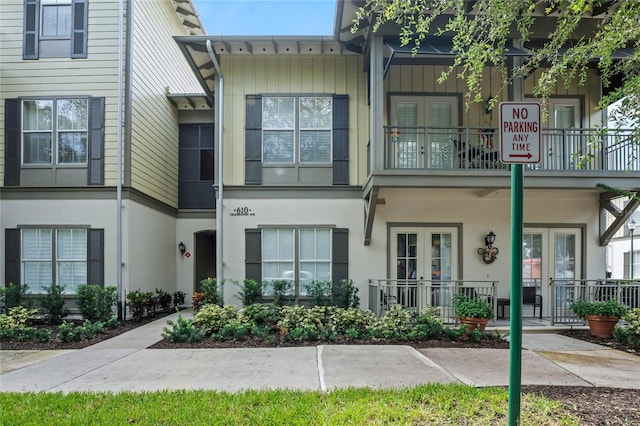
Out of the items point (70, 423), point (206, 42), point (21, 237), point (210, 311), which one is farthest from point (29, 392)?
point (206, 42)

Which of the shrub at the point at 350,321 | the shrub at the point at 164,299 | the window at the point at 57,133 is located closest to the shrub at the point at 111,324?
the shrub at the point at 164,299

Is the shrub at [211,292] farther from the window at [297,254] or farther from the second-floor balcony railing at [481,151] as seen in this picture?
the second-floor balcony railing at [481,151]

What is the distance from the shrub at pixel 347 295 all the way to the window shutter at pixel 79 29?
831cm

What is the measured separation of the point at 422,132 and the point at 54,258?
29.9ft

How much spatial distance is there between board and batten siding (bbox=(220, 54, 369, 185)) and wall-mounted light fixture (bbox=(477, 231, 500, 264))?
Answer: 11.1 ft

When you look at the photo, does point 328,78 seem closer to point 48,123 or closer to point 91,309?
point 48,123

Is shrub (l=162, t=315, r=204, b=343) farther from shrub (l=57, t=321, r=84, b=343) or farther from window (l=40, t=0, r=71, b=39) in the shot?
window (l=40, t=0, r=71, b=39)

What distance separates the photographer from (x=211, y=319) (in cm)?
768

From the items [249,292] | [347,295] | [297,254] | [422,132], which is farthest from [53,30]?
[347,295]

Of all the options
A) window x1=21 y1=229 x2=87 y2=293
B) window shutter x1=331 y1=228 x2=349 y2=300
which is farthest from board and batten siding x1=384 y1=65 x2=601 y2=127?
window x1=21 y1=229 x2=87 y2=293

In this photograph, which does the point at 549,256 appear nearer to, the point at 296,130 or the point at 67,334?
the point at 296,130

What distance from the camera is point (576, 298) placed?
888cm

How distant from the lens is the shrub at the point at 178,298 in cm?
1240

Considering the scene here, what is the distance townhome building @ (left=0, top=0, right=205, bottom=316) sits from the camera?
9789 millimetres
